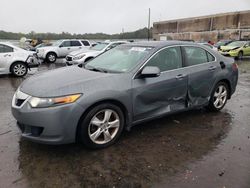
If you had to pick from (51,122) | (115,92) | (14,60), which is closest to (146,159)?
(115,92)

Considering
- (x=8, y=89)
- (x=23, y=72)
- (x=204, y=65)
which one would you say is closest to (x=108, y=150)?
(x=204, y=65)

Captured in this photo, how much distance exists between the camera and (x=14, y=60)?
964cm

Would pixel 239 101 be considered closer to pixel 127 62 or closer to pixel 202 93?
pixel 202 93

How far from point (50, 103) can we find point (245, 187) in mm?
2560

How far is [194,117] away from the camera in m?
4.96

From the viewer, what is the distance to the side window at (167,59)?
4.06 meters

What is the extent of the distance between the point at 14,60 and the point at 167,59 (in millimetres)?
7536

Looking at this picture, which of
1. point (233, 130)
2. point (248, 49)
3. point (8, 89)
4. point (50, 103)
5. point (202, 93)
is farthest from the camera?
point (248, 49)

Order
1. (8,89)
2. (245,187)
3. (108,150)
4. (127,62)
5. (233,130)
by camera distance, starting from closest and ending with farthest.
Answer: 1. (245,187)
2. (108,150)
3. (127,62)
4. (233,130)
5. (8,89)

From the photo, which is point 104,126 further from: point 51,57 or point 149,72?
point 51,57

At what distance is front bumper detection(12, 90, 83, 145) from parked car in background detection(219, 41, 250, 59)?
58.4 feet

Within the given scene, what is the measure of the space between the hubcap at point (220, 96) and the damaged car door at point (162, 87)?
42.8 inches

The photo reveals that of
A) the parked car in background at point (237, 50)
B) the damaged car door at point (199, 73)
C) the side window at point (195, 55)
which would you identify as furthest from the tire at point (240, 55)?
the side window at point (195, 55)

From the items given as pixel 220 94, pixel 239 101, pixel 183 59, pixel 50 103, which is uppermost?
pixel 183 59
